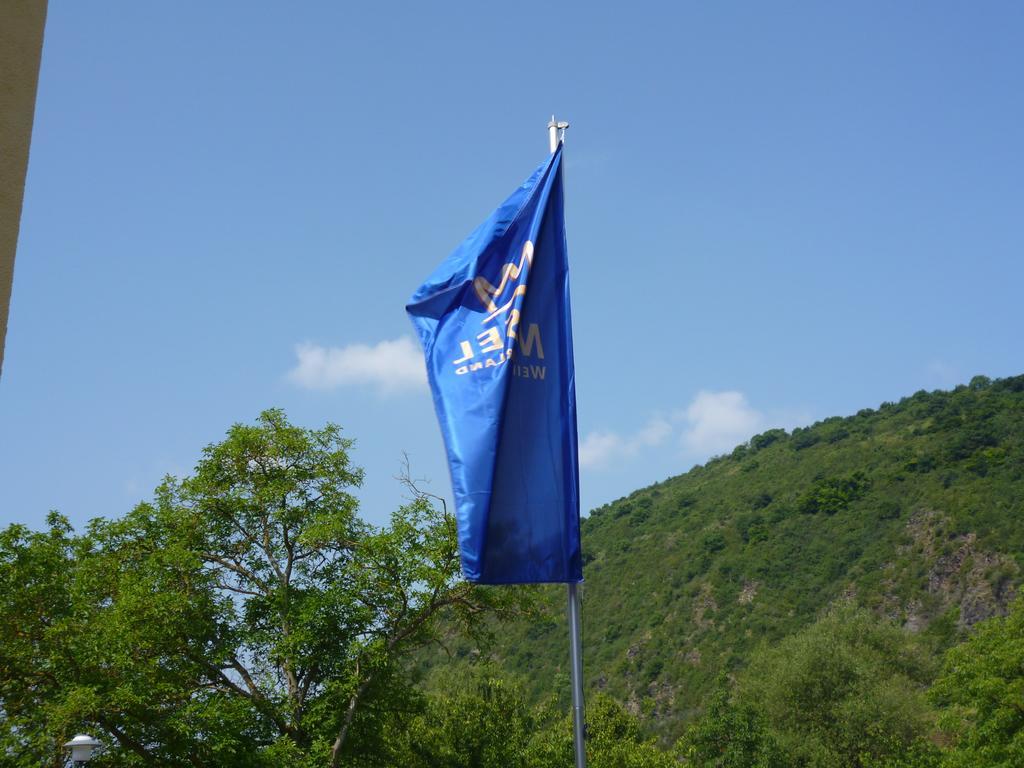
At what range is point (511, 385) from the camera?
8.42 m

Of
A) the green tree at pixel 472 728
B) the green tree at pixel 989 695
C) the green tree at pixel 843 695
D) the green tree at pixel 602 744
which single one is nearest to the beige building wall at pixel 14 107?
the green tree at pixel 472 728

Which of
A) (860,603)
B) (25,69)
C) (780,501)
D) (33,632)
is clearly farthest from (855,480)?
(25,69)

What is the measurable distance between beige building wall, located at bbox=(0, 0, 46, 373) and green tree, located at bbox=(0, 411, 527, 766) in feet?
47.7

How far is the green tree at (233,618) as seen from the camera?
1825 cm

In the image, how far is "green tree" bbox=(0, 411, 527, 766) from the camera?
18.2 metres

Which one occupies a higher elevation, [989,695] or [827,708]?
[827,708]

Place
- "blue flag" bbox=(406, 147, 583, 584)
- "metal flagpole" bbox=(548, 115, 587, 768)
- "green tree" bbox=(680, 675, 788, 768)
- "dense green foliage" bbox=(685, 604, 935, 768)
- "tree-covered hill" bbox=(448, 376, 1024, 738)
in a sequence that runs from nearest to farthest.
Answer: "metal flagpole" bbox=(548, 115, 587, 768) < "blue flag" bbox=(406, 147, 583, 584) < "green tree" bbox=(680, 675, 788, 768) < "dense green foliage" bbox=(685, 604, 935, 768) < "tree-covered hill" bbox=(448, 376, 1024, 738)

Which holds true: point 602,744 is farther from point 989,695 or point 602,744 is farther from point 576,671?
point 576,671

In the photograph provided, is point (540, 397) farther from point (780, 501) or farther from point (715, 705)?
point (780, 501)

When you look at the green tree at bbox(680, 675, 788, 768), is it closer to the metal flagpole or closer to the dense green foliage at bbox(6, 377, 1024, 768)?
the dense green foliage at bbox(6, 377, 1024, 768)

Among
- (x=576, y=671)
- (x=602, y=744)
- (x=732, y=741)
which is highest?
(x=732, y=741)

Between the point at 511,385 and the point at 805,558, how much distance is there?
71629 mm

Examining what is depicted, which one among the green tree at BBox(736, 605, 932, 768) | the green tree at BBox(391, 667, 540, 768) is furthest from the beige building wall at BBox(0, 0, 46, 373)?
the green tree at BBox(736, 605, 932, 768)

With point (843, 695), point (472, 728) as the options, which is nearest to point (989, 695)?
point (472, 728)
